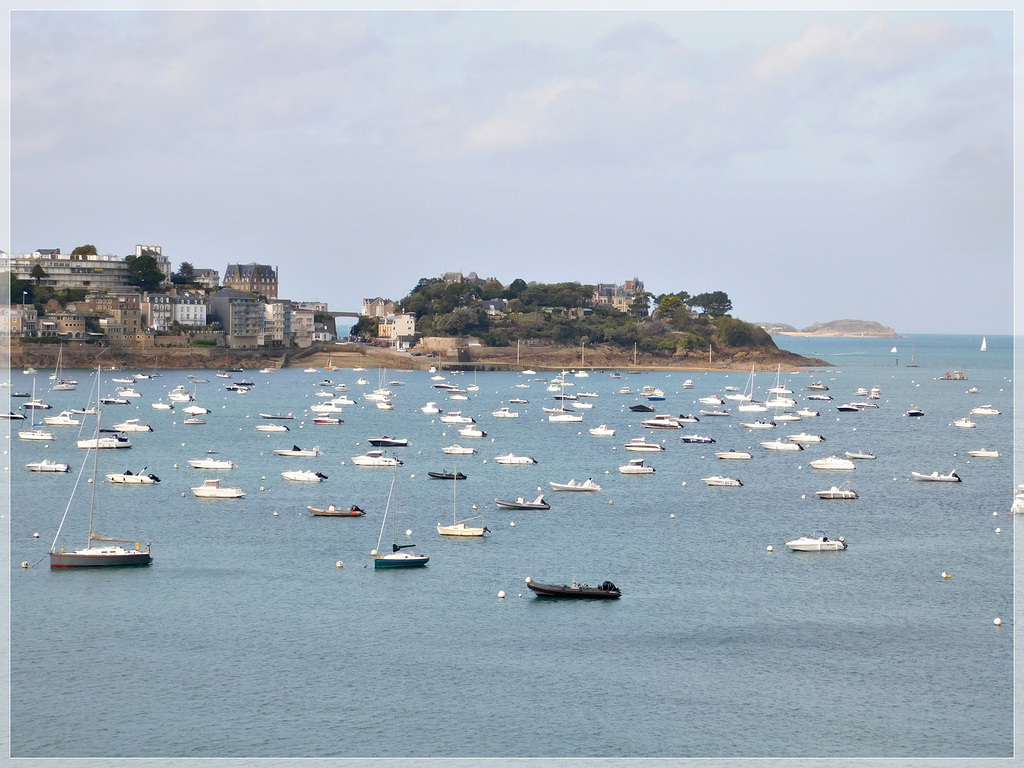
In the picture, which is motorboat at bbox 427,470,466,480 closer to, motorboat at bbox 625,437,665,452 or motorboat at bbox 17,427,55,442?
Result: motorboat at bbox 625,437,665,452

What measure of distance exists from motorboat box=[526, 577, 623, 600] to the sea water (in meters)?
0.26

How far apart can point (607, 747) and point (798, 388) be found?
8289 cm

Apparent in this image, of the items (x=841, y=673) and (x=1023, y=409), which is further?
(x=1023, y=409)

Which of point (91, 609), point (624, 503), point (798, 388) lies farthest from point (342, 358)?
point (91, 609)

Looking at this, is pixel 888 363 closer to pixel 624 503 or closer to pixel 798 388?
pixel 798 388

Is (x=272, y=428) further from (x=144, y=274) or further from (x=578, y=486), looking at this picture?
(x=144, y=274)

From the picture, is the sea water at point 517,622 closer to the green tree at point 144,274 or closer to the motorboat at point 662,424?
the motorboat at point 662,424

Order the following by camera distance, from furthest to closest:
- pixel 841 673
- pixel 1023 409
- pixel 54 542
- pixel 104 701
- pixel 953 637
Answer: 1. pixel 1023 409
2. pixel 54 542
3. pixel 953 637
4. pixel 841 673
5. pixel 104 701

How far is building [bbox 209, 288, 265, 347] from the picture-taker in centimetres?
12650

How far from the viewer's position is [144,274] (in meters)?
135

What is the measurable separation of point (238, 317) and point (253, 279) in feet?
127

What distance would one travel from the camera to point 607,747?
68.4ft

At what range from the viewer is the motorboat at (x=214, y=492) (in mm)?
40812

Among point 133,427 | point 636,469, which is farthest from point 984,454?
point 133,427
